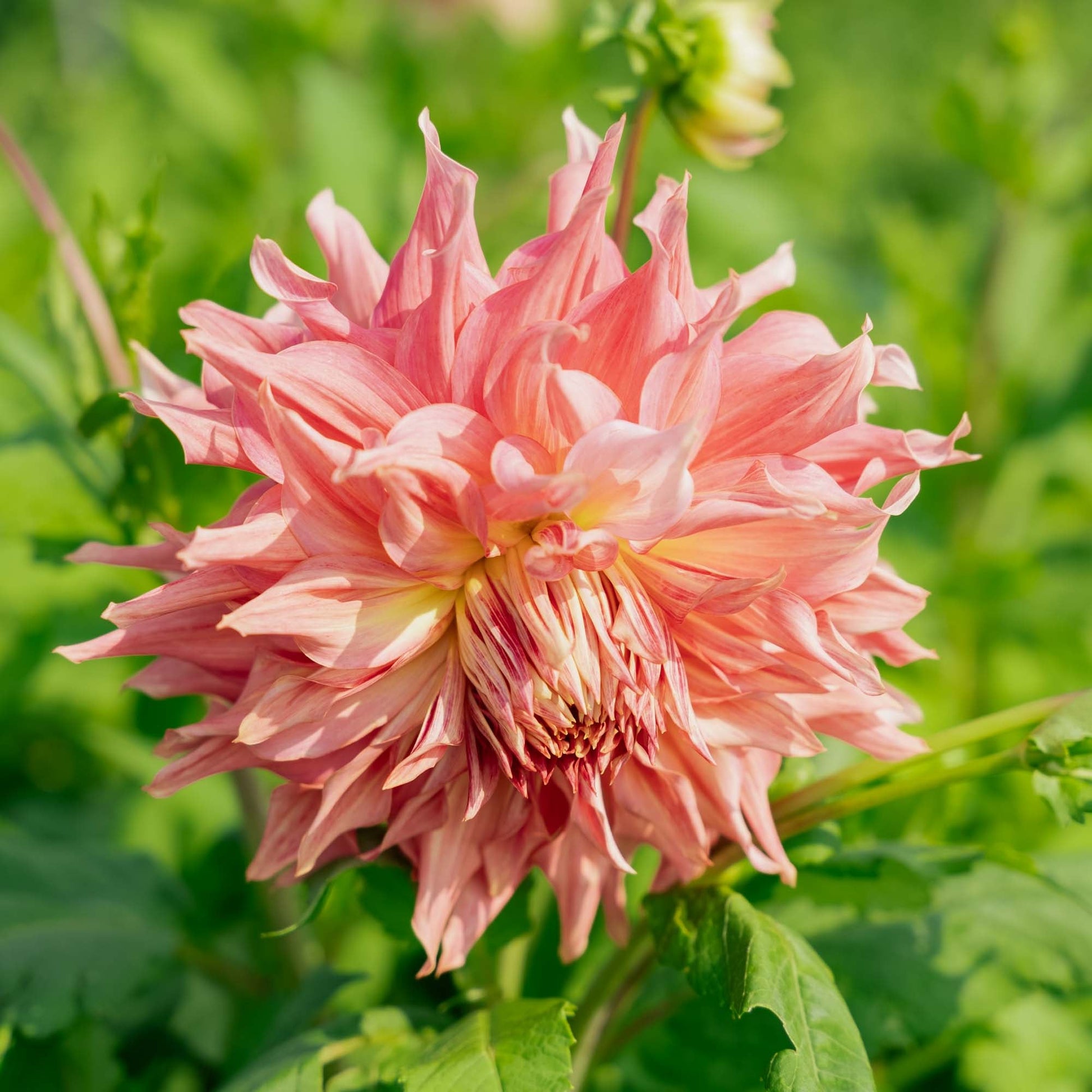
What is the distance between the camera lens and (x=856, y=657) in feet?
2.67

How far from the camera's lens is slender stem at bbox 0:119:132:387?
1204 mm

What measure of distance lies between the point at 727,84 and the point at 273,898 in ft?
3.27

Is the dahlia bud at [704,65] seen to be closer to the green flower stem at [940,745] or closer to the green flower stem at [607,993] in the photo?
the green flower stem at [940,745]

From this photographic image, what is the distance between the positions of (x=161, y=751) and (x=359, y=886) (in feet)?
0.70

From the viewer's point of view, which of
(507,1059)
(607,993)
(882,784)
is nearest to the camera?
(507,1059)

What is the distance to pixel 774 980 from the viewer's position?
2.70 feet

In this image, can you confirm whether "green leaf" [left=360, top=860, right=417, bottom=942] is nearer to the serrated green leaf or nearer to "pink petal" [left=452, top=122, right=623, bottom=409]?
the serrated green leaf

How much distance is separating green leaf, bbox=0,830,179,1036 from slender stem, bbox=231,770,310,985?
112mm

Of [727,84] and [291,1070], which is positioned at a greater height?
[727,84]

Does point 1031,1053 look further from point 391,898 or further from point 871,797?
point 391,898

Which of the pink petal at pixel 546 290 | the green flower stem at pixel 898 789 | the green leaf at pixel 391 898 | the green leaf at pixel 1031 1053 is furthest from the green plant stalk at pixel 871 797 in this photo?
the green leaf at pixel 1031 1053

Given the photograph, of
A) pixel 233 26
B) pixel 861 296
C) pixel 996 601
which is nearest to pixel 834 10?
pixel 233 26

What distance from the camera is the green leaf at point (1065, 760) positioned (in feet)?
2.74

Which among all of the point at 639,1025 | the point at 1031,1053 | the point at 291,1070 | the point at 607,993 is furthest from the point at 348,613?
the point at 1031,1053
